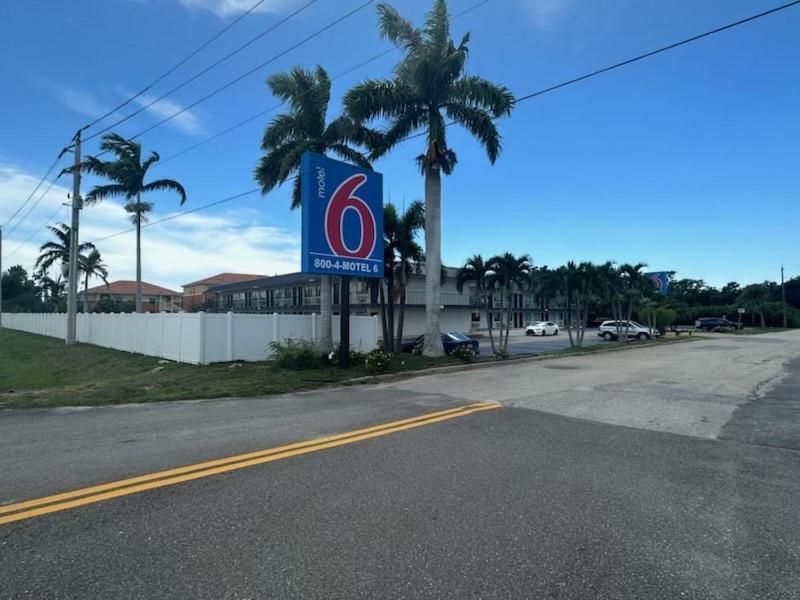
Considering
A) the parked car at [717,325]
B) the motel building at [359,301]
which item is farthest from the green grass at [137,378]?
the parked car at [717,325]

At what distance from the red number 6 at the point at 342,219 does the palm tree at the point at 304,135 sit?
137 inches

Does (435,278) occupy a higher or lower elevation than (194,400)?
higher

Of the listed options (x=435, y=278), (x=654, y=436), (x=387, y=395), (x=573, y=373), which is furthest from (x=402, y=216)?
(x=654, y=436)

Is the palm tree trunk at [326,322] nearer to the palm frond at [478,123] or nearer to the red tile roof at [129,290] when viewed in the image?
the palm frond at [478,123]

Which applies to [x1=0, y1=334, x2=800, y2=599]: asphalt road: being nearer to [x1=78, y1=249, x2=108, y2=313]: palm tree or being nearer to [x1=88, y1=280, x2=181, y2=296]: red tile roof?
[x1=78, y1=249, x2=108, y2=313]: palm tree

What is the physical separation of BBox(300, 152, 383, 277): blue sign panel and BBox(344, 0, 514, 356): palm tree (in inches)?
93.1

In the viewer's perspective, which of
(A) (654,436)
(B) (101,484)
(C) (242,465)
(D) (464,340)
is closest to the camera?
(B) (101,484)

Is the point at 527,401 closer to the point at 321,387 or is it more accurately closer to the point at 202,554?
the point at 321,387

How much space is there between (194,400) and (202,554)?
7.25 m

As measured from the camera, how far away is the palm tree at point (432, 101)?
1664 cm

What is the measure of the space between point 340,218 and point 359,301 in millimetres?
29730

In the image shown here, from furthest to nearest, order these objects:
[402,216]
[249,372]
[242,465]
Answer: [402,216]
[249,372]
[242,465]

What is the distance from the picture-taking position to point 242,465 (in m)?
5.20

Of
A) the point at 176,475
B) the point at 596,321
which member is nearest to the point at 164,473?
the point at 176,475
